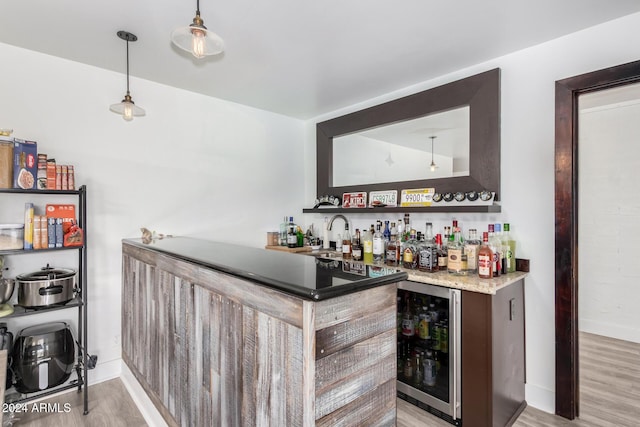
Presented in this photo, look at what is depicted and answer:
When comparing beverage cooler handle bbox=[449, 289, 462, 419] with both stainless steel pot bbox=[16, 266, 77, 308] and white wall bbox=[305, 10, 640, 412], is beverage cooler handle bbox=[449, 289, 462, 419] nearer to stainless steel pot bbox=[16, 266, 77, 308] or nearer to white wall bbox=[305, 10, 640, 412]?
A: white wall bbox=[305, 10, 640, 412]

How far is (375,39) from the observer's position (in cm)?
200

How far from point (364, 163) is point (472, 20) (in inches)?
62.9

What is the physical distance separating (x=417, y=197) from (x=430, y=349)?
3.82 feet

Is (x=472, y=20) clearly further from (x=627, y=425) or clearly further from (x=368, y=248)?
(x=627, y=425)

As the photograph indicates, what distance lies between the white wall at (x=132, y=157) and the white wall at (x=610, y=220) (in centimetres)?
320

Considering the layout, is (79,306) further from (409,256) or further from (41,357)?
(409,256)

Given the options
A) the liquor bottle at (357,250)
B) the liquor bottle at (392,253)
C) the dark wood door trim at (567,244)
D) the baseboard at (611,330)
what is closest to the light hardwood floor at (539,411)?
the dark wood door trim at (567,244)

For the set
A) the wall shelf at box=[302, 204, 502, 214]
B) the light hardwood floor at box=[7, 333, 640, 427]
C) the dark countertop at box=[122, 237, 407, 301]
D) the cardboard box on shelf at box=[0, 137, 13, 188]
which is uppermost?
the cardboard box on shelf at box=[0, 137, 13, 188]

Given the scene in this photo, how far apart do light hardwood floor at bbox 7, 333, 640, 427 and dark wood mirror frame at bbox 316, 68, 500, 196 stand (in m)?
1.46

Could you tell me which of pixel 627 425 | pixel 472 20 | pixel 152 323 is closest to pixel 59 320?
pixel 152 323

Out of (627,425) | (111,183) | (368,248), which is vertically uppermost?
(111,183)

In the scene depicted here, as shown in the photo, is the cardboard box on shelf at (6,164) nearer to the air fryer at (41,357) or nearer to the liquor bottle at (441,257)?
the air fryer at (41,357)

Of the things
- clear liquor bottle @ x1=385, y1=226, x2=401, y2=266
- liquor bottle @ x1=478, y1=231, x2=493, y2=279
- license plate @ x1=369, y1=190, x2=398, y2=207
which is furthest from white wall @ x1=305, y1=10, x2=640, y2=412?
license plate @ x1=369, y1=190, x2=398, y2=207

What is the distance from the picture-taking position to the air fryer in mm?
1923
